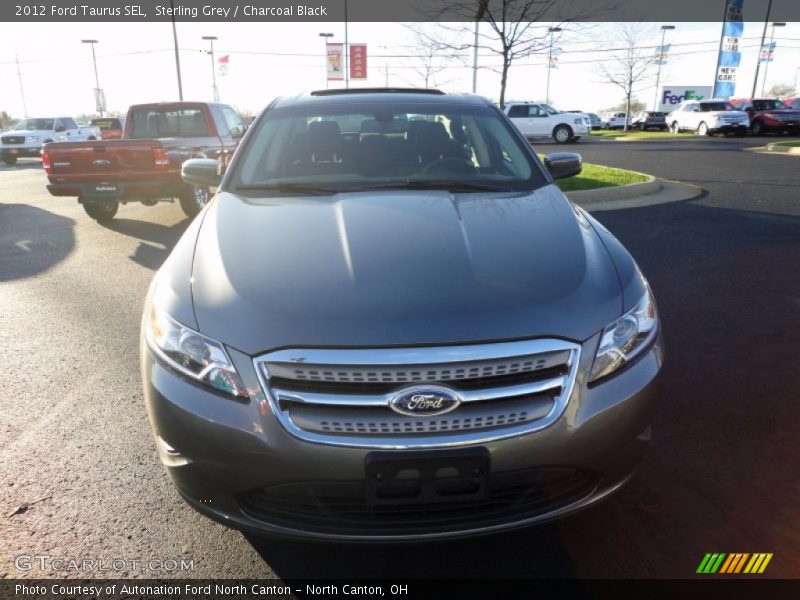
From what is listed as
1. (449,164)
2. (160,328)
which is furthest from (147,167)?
(160,328)

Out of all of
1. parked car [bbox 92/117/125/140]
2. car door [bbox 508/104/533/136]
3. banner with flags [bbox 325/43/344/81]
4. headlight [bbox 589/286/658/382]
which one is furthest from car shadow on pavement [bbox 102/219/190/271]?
banner with flags [bbox 325/43/344/81]

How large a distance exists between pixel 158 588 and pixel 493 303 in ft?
5.06

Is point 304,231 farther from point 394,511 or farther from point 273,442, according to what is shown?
point 394,511

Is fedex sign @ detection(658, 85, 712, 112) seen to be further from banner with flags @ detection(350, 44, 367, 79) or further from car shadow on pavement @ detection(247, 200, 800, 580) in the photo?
car shadow on pavement @ detection(247, 200, 800, 580)

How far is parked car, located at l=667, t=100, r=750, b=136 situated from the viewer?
3109 centimetres

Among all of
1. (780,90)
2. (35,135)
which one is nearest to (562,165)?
(35,135)

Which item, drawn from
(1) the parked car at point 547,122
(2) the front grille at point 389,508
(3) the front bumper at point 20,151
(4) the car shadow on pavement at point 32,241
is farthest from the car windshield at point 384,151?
(1) the parked car at point 547,122

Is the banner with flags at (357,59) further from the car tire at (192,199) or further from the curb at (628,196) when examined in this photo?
the car tire at (192,199)

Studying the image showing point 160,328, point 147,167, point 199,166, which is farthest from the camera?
point 147,167

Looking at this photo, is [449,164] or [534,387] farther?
[449,164]

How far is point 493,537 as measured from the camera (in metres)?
2.38

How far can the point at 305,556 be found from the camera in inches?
90.3

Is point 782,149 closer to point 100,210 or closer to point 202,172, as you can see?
point 100,210

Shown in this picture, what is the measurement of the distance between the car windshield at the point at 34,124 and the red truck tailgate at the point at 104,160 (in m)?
22.1
